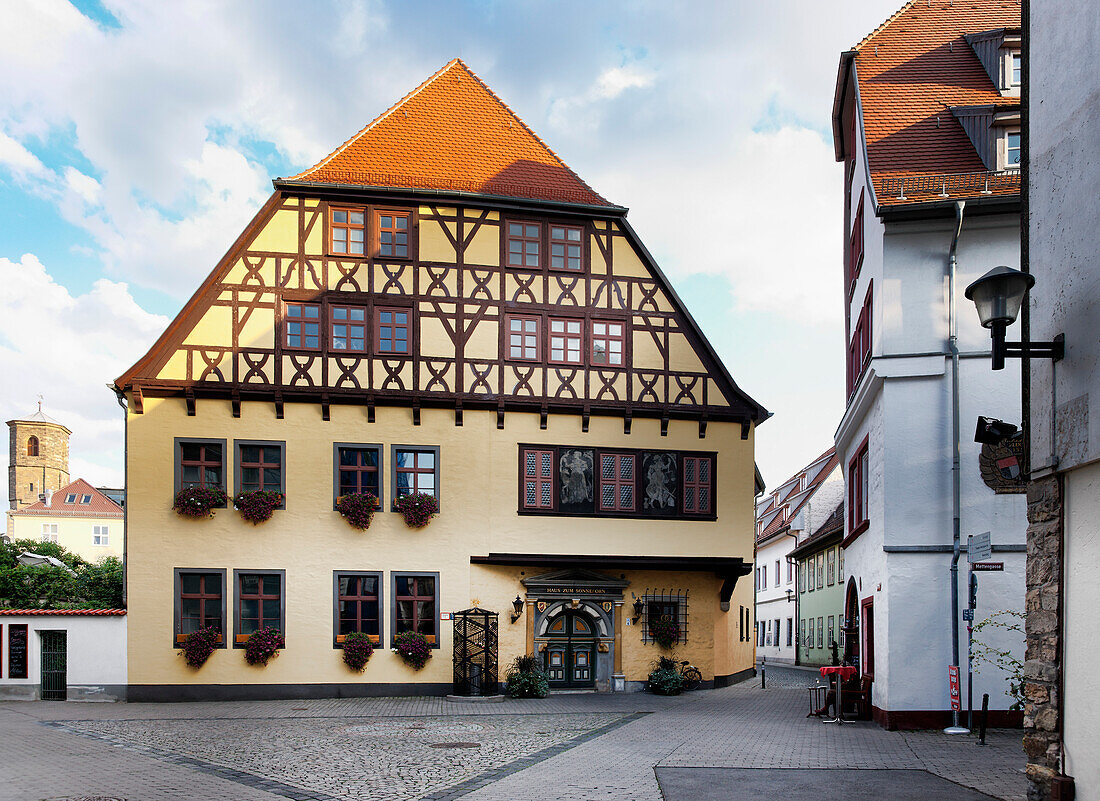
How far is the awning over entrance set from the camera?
23.2m

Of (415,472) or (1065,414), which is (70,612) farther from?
(1065,414)

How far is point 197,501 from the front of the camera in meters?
22.0

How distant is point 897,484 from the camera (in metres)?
16.4

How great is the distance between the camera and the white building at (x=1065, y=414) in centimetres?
762

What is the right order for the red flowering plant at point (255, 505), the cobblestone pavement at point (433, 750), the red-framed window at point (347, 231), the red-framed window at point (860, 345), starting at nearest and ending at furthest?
the cobblestone pavement at point (433, 750), the red-framed window at point (860, 345), the red flowering plant at point (255, 505), the red-framed window at point (347, 231)

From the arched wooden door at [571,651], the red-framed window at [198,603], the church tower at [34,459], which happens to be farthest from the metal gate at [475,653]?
the church tower at [34,459]

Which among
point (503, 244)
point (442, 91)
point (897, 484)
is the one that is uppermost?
point (442, 91)

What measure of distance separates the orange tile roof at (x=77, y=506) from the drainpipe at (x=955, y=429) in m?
78.5

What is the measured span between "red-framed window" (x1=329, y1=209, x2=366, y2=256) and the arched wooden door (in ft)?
33.2

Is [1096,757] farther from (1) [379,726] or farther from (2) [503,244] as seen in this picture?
(2) [503,244]

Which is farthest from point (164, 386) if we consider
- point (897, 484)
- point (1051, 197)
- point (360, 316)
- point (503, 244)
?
point (1051, 197)

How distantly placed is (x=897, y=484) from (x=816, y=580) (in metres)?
23.0

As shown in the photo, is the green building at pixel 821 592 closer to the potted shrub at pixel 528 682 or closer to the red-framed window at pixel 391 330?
the potted shrub at pixel 528 682

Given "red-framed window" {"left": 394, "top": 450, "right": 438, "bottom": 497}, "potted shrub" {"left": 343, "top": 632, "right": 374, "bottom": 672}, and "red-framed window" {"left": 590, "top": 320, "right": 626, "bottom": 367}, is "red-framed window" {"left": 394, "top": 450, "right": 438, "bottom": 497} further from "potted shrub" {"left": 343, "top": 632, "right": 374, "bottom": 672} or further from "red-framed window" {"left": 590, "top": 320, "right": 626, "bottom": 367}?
"red-framed window" {"left": 590, "top": 320, "right": 626, "bottom": 367}
